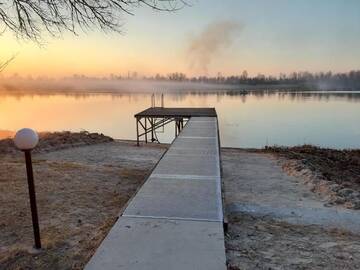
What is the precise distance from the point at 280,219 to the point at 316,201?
151 centimetres

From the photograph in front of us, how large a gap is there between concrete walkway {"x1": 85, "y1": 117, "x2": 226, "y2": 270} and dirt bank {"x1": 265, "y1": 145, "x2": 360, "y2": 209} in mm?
2156

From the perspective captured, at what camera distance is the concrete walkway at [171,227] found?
8.37 feet

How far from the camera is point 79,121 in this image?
3319 centimetres

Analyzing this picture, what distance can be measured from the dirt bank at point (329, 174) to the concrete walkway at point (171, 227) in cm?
216

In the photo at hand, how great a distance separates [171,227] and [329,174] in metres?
5.99

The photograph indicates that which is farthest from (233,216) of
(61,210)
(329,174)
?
(329,174)

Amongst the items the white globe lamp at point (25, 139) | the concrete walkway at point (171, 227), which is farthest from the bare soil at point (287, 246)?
the white globe lamp at point (25, 139)

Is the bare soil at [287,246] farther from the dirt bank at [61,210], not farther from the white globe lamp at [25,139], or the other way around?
the white globe lamp at [25,139]

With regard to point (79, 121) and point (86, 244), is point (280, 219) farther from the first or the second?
point (79, 121)

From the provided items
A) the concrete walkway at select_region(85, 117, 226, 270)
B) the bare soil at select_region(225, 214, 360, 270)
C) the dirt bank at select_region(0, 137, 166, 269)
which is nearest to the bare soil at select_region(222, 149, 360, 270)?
the bare soil at select_region(225, 214, 360, 270)

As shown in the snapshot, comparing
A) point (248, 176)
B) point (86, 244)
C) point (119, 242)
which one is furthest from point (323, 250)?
point (248, 176)

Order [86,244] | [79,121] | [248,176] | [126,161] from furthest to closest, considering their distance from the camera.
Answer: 1. [79,121]
2. [126,161]
3. [248,176]
4. [86,244]

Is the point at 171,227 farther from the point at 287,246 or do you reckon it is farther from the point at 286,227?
the point at 286,227

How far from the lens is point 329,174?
317 inches
